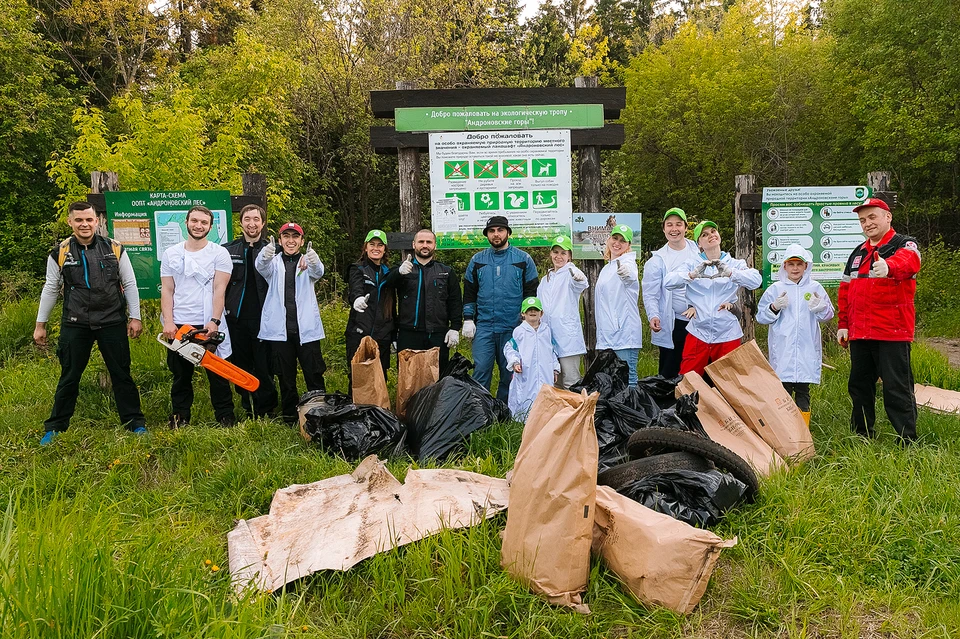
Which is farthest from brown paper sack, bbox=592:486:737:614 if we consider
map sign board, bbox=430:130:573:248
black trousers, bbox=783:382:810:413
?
map sign board, bbox=430:130:573:248

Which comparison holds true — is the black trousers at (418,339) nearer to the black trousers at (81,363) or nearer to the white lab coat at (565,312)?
the white lab coat at (565,312)

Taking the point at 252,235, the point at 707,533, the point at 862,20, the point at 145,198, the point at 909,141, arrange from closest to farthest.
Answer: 1. the point at 707,533
2. the point at 252,235
3. the point at 145,198
4. the point at 909,141
5. the point at 862,20

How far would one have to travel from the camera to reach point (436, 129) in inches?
257

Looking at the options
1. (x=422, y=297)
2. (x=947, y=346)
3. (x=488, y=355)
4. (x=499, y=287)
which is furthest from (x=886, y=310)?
(x=947, y=346)

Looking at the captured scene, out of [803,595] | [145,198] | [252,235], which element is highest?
[145,198]

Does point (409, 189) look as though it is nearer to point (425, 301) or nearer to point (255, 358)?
point (425, 301)

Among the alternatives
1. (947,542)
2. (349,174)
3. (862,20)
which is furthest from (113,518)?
(862,20)

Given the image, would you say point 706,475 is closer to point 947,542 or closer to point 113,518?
point 947,542

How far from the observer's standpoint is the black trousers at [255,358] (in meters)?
5.55

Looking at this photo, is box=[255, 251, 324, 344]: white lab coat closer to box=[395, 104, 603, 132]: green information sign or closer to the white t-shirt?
the white t-shirt

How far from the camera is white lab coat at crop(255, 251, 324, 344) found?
5.44 metres

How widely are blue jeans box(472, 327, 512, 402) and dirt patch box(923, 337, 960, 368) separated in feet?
19.5

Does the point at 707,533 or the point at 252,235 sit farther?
the point at 252,235

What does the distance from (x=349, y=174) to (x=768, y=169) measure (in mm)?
13130
